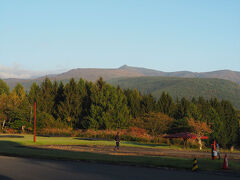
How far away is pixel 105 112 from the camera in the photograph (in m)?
71.4

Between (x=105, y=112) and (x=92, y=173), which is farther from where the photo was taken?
(x=105, y=112)

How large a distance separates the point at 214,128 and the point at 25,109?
137ft

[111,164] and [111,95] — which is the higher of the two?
[111,95]

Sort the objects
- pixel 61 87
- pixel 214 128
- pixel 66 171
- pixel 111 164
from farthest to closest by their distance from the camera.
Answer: pixel 61 87
pixel 214 128
pixel 111 164
pixel 66 171

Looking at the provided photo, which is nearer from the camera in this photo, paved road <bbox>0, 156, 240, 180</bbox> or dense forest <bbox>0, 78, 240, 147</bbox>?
paved road <bbox>0, 156, 240, 180</bbox>

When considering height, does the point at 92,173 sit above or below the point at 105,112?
below

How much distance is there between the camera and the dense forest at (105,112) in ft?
218

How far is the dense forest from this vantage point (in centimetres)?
6631

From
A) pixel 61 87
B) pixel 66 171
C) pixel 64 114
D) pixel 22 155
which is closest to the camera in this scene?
pixel 66 171

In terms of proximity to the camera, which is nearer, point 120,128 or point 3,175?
point 3,175

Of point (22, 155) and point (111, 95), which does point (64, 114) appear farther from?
point (22, 155)

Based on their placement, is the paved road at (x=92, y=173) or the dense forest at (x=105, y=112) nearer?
the paved road at (x=92, y=173)

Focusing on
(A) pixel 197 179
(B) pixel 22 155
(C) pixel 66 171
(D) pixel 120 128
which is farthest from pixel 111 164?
(D) pixel 120 128

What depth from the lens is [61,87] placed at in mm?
83875
